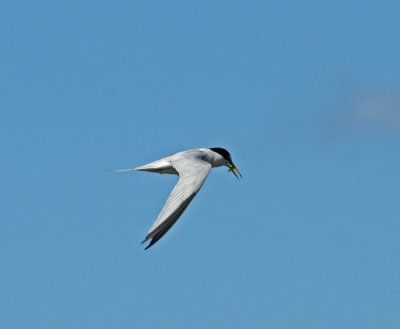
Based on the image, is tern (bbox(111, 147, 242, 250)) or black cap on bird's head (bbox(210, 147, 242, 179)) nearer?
tern (bbox(111, 147, 242, 250))

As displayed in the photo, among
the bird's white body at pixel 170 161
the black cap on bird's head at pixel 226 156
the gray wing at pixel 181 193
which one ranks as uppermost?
the black cap on bird's head at pixel 226 156

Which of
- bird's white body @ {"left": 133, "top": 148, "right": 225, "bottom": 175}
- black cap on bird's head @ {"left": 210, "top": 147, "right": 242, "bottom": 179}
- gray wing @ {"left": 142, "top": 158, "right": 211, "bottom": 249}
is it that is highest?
black cap on bird's head @ {"left": 210, "top": 147, "right": 242, "bottom": 179}

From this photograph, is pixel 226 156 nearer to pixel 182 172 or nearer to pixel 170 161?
pixel 170 161

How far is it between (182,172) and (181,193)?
2.47 m

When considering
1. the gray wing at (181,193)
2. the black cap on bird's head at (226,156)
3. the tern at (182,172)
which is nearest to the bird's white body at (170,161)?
the tern at (182,172)

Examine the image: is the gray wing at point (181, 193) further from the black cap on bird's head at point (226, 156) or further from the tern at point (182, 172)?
the black cap on bird's head at point (226, 156)

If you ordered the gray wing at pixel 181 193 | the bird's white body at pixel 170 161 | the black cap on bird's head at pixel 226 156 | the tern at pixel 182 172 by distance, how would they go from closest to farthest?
1. the gray wing at pixel 181 193
2. the tern at pixel 182 172
3. the bird's white body at pixel 170 161
4. the black cap on bird's head at pixel 226 156

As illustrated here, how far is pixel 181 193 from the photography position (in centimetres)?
2508

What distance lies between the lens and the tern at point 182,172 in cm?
2322

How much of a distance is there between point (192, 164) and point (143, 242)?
6.89m

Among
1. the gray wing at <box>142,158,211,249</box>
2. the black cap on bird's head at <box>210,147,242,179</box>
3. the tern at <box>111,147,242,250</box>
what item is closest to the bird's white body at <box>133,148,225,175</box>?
the tern at <box>111,147,242,250</box>

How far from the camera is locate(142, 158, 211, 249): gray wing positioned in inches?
907

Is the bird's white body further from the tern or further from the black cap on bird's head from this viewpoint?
the black cap on bird's head

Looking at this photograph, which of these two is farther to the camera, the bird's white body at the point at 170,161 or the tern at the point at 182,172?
the bird's white body at the point at 170,161
